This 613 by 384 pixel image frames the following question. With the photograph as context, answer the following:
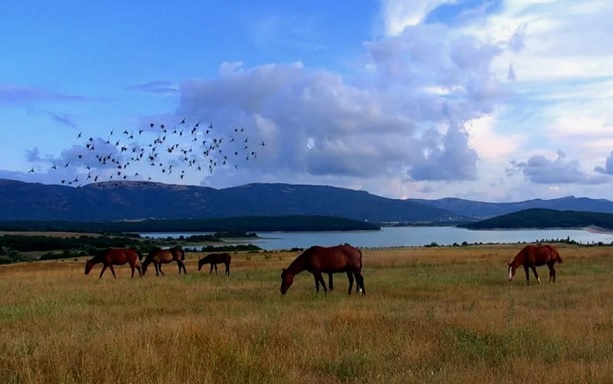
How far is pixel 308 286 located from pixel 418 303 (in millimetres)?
7354

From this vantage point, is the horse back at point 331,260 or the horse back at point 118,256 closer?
the horse back at point 331,260

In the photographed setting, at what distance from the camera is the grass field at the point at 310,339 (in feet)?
26.8

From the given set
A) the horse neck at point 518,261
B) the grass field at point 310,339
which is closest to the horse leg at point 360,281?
the grass field at point 310,339

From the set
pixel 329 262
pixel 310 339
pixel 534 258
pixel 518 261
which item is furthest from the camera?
pixel 518 261

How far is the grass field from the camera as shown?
816cm

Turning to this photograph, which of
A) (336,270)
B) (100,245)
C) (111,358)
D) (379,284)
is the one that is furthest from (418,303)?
(100,245)

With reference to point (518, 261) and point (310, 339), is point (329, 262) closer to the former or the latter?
point (518, 261)

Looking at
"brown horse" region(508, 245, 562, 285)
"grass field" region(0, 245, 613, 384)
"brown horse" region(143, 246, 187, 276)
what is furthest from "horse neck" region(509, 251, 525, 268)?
"brown horse" region(143, 246, 187, 276)

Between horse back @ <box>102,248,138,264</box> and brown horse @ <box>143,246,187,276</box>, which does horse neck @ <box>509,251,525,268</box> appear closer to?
brown horse @ <box>143,246,187,276</box>

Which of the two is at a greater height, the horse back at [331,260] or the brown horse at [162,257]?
the horse back at [331,260]

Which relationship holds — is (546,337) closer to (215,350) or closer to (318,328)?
(318,328)

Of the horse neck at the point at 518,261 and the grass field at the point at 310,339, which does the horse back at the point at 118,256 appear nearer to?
the grass field at the point at 310,339

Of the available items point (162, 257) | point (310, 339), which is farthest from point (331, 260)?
point (162, 257)

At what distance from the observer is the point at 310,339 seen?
35.2 feet
